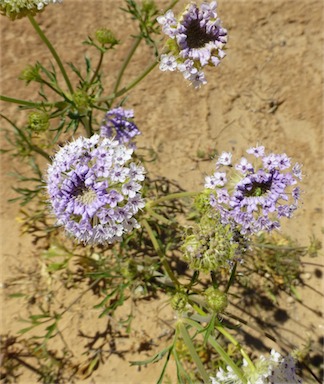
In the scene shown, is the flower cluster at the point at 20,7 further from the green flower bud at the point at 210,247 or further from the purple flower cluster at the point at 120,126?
the green flower bud at the point at 210,247

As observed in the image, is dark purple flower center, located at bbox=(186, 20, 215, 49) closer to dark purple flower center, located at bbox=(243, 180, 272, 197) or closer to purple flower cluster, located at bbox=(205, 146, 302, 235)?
purple flower cluster, located at bbox=(205, 146, 302, 235)

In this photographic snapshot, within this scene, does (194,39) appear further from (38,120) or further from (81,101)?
(38,120)

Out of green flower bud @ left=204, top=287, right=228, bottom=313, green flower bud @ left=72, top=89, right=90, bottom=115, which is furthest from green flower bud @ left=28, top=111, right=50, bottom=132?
green flower bud @ left=204, top=287, right=228, bottom=313

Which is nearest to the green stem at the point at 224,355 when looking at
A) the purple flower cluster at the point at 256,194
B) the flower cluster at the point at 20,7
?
the purple flower cluster at the point at 256,194

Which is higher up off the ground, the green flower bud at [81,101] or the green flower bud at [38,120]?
the green flower bud at [81,101]

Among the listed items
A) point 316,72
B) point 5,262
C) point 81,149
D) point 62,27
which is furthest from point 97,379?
point 316,72

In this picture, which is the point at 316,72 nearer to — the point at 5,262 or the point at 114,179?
the point at 114,179

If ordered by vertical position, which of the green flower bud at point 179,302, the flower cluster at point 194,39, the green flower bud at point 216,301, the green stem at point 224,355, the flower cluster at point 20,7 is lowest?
the green stem at point 224,355
